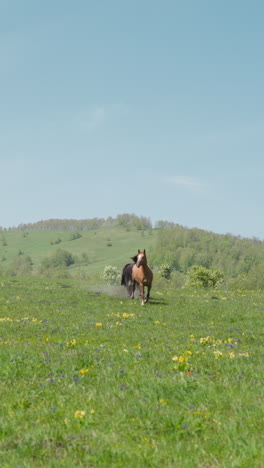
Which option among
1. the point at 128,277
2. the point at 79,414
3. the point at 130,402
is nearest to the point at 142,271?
the point at 128,277

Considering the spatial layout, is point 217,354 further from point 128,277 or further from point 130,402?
point 128,277

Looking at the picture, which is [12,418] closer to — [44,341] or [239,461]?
[239,461]

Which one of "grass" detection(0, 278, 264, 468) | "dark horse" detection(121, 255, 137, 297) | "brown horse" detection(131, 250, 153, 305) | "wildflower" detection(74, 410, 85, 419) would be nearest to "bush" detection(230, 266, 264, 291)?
"dark horse" detection(121, 255, 137, 297)

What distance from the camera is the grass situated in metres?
7.12

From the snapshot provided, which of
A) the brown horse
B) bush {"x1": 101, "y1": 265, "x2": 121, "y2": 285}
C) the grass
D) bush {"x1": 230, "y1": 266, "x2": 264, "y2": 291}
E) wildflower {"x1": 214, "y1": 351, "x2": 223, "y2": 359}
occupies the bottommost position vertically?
bush {"x1": 101, "y1": 265, "x2": 121, "y2": 285}

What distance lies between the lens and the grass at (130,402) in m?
7.12

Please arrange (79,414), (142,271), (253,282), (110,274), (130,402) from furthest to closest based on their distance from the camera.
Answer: (110,274) < (253,282) < (142,271) < (130,402) < (79,414)

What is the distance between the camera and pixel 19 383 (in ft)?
34.2

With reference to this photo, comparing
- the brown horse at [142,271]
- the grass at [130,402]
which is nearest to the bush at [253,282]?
the brown horse at [142,271]

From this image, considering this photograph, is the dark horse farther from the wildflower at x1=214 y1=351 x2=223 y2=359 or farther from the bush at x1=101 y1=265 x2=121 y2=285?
the bush at x1=101 y1=265 x2=121 y2=285

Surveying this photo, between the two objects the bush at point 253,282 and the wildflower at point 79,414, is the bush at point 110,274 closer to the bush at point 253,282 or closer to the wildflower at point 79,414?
the bush at point 253,282

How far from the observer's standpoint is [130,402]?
898 cm

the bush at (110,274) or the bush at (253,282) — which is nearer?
the bush at (253,282)

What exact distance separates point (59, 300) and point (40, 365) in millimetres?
23921
